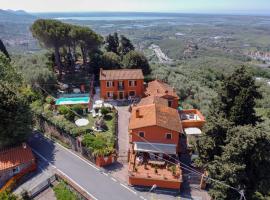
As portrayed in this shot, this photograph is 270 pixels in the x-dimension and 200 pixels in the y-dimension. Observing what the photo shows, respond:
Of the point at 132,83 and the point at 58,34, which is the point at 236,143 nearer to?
the point at 132,83

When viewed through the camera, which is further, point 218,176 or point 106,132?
point 106,132

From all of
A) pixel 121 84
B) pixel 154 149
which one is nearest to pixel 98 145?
pixel 154 149

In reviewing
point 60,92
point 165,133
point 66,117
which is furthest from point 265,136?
point 60,92

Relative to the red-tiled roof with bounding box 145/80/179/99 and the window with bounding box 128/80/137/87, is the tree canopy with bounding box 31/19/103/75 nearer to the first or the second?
the window with bounding box 128/80/137/87

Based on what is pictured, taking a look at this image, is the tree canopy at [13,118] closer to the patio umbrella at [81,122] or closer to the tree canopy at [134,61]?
the patio umbrella at [81,122]

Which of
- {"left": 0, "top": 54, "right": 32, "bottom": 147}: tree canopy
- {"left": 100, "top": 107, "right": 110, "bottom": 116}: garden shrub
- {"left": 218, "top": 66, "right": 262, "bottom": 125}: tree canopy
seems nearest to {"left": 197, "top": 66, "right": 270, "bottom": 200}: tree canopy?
{"left": 218, "top": 66, "right": 262, "bottom": 125}: tree canopy

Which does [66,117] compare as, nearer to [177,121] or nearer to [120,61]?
[177,121]

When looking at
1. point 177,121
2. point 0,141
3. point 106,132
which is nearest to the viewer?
point 0,141

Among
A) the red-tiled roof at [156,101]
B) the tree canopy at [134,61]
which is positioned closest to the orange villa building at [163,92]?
the red-tiled roof at [156,101]
